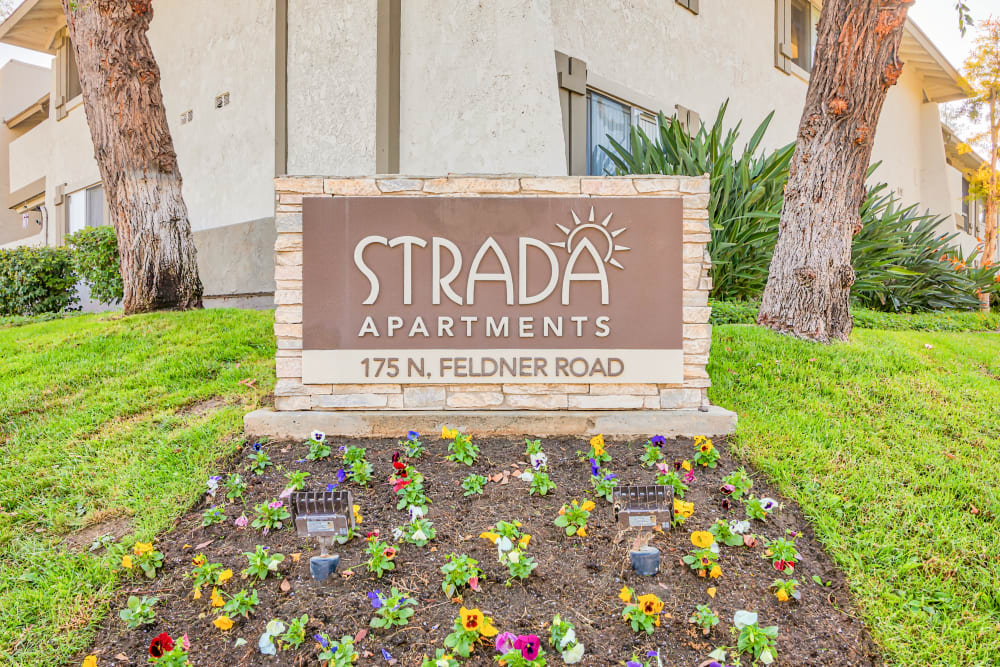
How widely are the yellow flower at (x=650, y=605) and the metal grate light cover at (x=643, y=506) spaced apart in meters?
0.30

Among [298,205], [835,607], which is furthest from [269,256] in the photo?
[835,607]

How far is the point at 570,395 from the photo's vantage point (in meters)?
3.40

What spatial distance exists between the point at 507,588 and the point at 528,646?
39 centimetres

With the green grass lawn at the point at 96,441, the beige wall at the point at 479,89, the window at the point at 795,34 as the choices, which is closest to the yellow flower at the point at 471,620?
the green grass lawn at the point at 96,441

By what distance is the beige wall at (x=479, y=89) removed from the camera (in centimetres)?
608

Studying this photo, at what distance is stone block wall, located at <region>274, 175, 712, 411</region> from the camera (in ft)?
11.0

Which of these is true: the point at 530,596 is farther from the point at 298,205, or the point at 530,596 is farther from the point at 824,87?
the point at 824,87

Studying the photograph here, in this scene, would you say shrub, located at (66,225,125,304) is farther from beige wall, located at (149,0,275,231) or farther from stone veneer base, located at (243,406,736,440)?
stone veneer base, located at (243,406,736,440)

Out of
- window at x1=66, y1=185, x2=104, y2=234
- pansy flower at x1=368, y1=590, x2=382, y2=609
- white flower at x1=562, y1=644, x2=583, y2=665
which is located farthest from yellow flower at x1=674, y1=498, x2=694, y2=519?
window at x1=66, y1=185, x2=104, y2=234

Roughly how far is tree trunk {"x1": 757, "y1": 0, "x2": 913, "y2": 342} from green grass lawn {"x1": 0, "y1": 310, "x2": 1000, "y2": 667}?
0.33 m

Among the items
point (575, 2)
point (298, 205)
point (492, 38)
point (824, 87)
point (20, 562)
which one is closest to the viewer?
point (20, 562)

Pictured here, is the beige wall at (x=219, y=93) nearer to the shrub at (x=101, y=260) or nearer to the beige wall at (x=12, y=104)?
the shrub at (x=101, y=260)

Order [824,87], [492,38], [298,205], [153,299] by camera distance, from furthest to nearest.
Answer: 1. [492,38]
2. [153,299]
3. [824,87]
4. [298,205]

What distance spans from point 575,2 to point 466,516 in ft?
20.6
